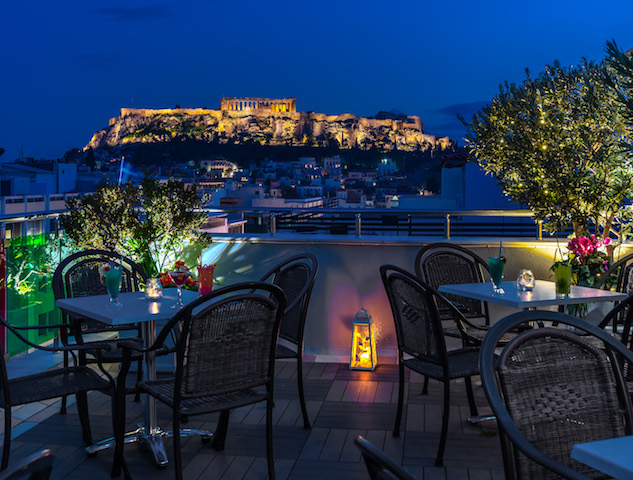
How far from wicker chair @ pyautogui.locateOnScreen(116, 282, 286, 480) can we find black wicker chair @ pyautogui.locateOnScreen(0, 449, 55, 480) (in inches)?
51.2

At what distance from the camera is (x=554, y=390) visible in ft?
5.35

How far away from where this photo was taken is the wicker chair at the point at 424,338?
2.77m

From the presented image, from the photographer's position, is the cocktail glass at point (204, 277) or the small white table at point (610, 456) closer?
the small white table at point (610, 456)

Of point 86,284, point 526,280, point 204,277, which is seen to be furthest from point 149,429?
point 526,280

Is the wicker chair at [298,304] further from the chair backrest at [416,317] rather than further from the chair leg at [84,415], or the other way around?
the chair leg at [84,415]

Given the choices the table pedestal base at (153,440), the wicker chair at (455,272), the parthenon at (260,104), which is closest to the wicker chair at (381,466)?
the table pedestal base at (153,440)

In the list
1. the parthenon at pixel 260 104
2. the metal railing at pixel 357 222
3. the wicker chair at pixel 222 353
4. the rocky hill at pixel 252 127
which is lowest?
the wicker chair at pixel 222 353

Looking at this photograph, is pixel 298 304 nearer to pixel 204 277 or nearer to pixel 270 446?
pixel 204 277

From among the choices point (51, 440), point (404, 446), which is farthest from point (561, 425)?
point (51, 440)

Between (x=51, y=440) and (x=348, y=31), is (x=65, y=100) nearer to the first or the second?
(x=348, y=31)

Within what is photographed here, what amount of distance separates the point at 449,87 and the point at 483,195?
36079 mm

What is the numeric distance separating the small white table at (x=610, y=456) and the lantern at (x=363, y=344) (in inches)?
118

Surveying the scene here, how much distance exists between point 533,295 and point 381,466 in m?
2.55

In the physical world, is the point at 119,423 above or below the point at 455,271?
below
